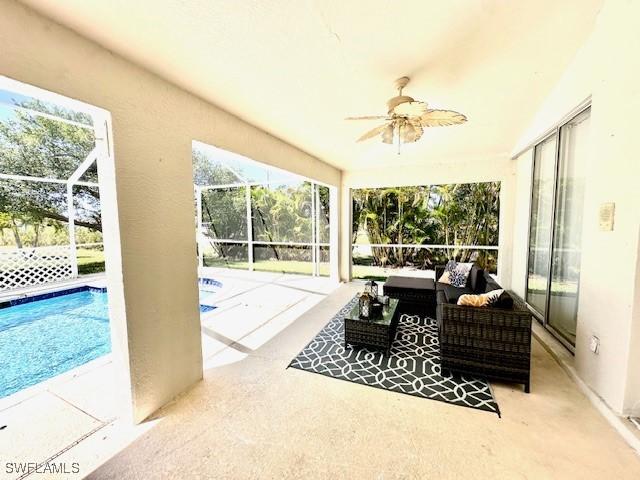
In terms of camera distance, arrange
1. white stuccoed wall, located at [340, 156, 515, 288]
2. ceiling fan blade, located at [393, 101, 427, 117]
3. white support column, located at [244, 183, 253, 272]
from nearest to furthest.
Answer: ceiling fan blade, located at [393, 101, 427, 117], white stuccoed wall, located at [340, 156, 515, 288], white support column, located at [244, 183, 253, 272]

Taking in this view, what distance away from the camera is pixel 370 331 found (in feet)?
8.96

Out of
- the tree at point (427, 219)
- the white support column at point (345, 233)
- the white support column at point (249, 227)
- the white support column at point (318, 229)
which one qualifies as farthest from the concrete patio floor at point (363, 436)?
the white support column at point (249, 227)

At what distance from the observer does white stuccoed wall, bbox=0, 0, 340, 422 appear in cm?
136

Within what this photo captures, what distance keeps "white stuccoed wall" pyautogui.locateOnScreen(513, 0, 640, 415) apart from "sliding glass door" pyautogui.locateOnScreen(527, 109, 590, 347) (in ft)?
1.45

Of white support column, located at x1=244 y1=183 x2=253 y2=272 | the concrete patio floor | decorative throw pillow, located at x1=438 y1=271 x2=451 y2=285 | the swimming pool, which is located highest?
white support column, located at x1=244 y1=183 x2=253 y2=272

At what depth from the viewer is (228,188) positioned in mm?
7422

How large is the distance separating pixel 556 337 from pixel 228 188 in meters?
7.38

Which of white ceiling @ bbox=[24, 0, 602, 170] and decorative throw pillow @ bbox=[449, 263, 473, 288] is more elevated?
white ceiling @ bbox=[24, 0, 602, 170]

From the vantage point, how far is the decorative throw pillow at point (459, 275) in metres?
3.83

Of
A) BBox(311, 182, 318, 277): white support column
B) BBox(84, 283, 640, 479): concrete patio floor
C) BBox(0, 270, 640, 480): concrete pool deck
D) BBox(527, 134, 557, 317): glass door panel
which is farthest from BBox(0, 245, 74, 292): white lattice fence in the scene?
BBox(527, 134, 557, 317): glass door panel

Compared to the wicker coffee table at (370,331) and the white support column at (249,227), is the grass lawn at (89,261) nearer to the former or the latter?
the white support column at (249,227)

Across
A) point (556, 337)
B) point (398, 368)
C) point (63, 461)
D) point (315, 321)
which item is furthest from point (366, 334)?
point (63, 461)

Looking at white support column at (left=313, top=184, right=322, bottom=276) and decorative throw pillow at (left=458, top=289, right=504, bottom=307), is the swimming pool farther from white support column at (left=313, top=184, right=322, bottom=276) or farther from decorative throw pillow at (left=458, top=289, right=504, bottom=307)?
decorative throw pillow at (left=458, top=289, right=504, bottom=307)

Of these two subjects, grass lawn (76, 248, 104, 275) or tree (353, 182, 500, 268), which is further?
grass lawn (76, 248, 104, 275)
